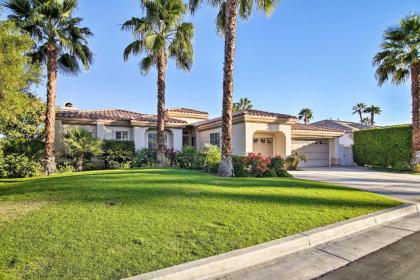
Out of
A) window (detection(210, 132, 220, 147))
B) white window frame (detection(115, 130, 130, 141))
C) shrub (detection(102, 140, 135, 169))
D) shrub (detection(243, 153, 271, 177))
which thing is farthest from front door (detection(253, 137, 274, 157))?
white window frame (detection(115, 130, 130, 141))

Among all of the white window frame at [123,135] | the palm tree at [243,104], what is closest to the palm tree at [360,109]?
the palm tree at [243,104]

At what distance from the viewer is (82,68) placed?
15.8 m

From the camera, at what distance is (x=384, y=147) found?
845 inches

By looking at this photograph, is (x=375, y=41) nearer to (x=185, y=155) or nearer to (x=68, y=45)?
(x=185, y=155)

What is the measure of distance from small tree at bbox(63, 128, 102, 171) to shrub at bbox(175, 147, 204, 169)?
17.3 feet

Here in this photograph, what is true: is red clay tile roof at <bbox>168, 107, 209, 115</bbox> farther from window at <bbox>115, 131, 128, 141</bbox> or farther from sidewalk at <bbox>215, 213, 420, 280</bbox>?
sidewalk at <bbox>215, 213, 420, 280</bbox>

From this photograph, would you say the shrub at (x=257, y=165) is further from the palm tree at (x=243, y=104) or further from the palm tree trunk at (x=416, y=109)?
the palm tree at (x=243, y=104)

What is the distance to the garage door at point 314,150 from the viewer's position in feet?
77.0

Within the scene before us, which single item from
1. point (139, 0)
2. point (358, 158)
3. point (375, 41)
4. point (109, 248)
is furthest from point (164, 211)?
point (358, 158)

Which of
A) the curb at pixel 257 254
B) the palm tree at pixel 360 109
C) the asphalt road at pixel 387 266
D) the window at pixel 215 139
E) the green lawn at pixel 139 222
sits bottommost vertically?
the asphalt road at pixel 387 266

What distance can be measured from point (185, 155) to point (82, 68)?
337 inches

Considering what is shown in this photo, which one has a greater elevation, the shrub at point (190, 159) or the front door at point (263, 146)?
the front door at point (263, 146)

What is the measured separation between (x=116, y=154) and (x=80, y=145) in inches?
94.6

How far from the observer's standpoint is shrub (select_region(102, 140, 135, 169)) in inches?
669
